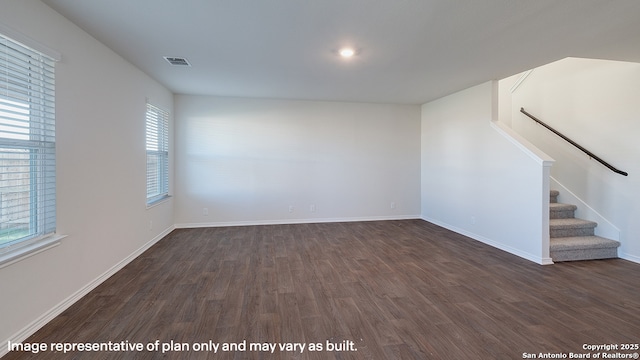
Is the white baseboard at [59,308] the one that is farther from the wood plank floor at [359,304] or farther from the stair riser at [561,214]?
the stair riser at [561,214]

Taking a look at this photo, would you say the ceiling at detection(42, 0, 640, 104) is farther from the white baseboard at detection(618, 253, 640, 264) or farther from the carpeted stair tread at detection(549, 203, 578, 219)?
the white baseboard at detection(618, 253, 640, 264)

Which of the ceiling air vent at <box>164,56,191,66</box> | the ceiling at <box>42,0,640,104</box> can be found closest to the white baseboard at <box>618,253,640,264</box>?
the ceiling at <box>42,0,640,104</box>

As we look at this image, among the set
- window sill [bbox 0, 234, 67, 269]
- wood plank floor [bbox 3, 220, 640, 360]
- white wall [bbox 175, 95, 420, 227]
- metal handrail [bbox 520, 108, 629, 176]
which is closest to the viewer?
window sill [bbox 0, 234, 67, 269]

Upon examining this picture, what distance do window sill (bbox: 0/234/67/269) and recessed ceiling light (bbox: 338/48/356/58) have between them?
3.12 m

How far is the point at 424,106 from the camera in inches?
235

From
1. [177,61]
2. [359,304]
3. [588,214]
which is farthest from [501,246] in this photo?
[177,61]

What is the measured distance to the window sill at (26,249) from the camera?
5.89 ft

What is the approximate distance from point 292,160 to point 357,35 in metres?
3.23

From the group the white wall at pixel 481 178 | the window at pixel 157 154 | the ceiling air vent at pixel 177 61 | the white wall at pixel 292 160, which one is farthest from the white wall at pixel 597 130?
the window at pixel 157 154

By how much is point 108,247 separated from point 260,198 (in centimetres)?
275

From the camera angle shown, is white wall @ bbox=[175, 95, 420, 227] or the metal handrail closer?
the metal handrail

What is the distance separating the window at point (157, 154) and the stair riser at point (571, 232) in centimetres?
573

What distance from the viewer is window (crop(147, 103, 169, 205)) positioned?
13.6 feet

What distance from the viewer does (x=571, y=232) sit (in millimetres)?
3842
